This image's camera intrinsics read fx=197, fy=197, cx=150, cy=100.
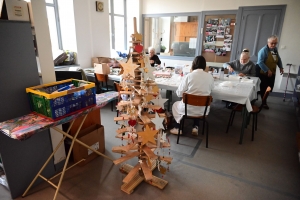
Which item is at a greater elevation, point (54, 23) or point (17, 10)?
point (54, 23)

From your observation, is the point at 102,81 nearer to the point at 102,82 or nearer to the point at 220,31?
the point at 102,82

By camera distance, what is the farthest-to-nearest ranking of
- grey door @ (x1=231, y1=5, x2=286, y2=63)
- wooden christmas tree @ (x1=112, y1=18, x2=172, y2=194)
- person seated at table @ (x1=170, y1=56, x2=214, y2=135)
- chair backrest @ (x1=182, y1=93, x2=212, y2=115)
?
grey door @ (x1=231, y1=5, x2=286, y2=63) < person seated at table @ (x1=170, y1=56, x2=214, y2=135) < chair backrest @ (x1=182, y1=93, x2=212, y2=115) < wooden christmas tree @ (x1=112, y1=18, x2=172, y2=194)

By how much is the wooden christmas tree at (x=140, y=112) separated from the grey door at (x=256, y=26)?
173 inches

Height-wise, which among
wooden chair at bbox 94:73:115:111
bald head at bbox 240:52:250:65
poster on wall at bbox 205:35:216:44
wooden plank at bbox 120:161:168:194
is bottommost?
wooden plank at bbox 120:161:168:194

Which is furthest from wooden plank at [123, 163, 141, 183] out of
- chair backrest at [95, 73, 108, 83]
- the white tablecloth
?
chair backrest at [95, 73, 108, 83]

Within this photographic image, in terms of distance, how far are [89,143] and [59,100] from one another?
86 cm

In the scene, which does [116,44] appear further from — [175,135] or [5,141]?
[5,141]

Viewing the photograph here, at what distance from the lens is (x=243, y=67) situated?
3705 mm

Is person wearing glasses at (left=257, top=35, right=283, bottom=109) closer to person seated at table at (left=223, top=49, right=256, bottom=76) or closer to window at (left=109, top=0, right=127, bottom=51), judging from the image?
person seated at table at (left=223, top=49, right=256, bottom=76)

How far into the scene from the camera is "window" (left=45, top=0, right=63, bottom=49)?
13.8ft

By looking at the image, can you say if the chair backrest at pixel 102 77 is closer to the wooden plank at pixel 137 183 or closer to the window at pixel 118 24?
the wooden plank at pixel 137 183

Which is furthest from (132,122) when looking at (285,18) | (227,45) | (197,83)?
(285,18)

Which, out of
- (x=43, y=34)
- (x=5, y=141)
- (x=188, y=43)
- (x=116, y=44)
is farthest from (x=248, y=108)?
(x=116, y=44)

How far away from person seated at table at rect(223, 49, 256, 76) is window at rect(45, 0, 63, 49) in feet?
12.1
